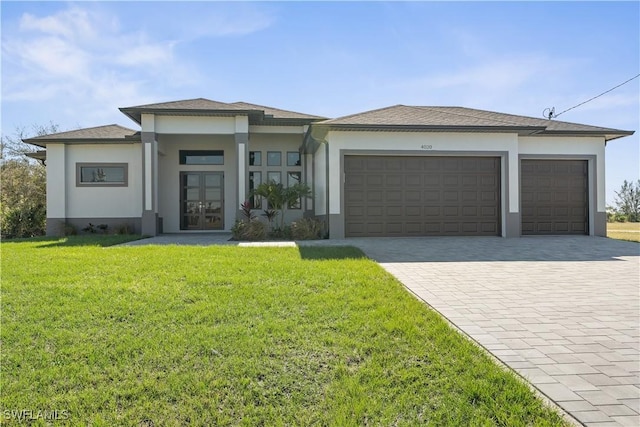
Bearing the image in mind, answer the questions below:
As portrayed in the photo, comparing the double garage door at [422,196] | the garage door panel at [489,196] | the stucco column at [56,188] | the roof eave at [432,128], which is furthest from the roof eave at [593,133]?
the stucco column at [56,188]

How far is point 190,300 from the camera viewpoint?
483cm

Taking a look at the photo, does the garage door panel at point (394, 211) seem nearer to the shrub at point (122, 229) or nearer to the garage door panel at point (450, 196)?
the garage door panel at point (450, 196)

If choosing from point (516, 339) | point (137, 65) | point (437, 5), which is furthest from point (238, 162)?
point (516, 339)

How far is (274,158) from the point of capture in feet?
57.7

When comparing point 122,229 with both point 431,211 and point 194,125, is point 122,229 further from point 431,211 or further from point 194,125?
point 431,211

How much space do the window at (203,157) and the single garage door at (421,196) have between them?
718cm

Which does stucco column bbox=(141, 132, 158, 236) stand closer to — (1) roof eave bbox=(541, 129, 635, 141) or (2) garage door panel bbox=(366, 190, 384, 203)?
(2) garage door panel bbox=(366, 190, 384, 203)

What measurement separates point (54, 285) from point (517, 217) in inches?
531

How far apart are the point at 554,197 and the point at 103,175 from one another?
723 inches

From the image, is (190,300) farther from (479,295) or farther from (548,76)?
(548,76)

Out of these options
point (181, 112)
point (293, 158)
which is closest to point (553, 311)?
point (181, 112)

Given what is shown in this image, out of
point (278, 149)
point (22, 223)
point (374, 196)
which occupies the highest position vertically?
point (278, 149)

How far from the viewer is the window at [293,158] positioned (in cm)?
1758

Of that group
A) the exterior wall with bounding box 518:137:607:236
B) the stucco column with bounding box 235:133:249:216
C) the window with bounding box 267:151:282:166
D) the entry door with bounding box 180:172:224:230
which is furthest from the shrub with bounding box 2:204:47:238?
the exterior wall with bounding box 518:137:607:236
